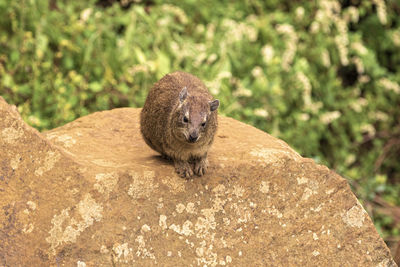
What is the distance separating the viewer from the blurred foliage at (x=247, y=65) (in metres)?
8.19

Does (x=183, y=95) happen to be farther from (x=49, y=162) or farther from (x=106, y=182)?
(x=49, y=162)

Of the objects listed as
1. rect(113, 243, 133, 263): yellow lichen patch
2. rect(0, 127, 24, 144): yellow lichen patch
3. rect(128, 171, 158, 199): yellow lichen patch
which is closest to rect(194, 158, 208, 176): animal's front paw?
rect(128, 171, 158, 199): yellow lichen patch

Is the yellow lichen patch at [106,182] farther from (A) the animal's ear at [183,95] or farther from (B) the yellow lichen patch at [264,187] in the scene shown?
(B) the yellow lichen patch at [264,187]

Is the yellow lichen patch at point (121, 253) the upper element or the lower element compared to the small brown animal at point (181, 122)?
lower

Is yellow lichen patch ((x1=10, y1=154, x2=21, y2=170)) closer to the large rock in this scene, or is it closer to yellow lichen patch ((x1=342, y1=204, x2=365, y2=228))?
the large rock

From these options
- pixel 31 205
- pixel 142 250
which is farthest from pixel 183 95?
pixel 31 205

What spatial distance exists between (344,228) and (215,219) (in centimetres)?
107

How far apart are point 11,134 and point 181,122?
53.3 inches

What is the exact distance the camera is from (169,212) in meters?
4.51

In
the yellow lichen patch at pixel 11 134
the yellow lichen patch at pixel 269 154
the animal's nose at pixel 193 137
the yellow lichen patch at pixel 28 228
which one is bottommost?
the yellow lichen patch at pixel 28 228

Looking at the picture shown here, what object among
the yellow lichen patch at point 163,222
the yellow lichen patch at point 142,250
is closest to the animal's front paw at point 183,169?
the yellow lichen patch at point 163,222

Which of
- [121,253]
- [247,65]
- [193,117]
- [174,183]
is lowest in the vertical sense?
[247,65]

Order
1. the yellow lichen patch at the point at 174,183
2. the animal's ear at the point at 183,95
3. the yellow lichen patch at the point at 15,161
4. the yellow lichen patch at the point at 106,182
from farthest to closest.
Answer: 1. the animal's ear at the point at 183,95
2. the yellow lichen patch at the point at 174,183
3. the yellow lichen patch at the point at 106,182
4. the yellow lichen patch at the point at 15,161

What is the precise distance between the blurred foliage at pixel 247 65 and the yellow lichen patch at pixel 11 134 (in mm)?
2662
